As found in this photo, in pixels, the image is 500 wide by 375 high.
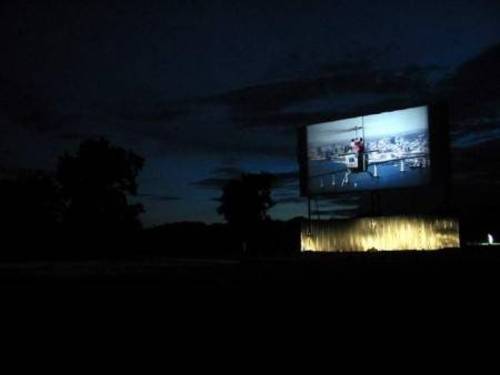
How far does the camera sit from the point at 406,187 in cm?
2295

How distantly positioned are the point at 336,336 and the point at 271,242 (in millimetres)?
34152

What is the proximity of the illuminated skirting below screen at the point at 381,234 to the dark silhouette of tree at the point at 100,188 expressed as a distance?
1245cm

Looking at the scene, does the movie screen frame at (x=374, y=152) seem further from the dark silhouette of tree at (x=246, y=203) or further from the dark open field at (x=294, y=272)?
the dark silhouette of tree at (x=246, y=203)

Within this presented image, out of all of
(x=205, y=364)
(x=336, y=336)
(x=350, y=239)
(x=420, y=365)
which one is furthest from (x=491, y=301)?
(x=350, y=239)

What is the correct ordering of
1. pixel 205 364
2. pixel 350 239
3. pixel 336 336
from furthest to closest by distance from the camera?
pixel 350 239 → pixel 336 336 → pixel 205 364

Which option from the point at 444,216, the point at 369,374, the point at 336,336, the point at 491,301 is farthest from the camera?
the point at 444,216

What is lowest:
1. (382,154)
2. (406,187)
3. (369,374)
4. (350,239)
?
(369,374)

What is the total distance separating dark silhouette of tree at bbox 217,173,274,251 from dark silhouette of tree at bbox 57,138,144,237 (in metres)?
8.72

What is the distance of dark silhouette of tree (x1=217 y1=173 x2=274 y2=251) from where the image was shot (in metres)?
40.8

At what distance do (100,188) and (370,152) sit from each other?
1751 cm

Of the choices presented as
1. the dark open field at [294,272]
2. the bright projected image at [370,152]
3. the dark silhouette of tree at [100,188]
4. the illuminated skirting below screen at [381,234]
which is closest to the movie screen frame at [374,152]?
the bright projected image at [370,152]

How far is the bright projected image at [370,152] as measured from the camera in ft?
74.2

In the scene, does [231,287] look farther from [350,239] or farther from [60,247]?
[60,247]

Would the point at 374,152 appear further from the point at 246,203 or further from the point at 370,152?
the point at 246,203
